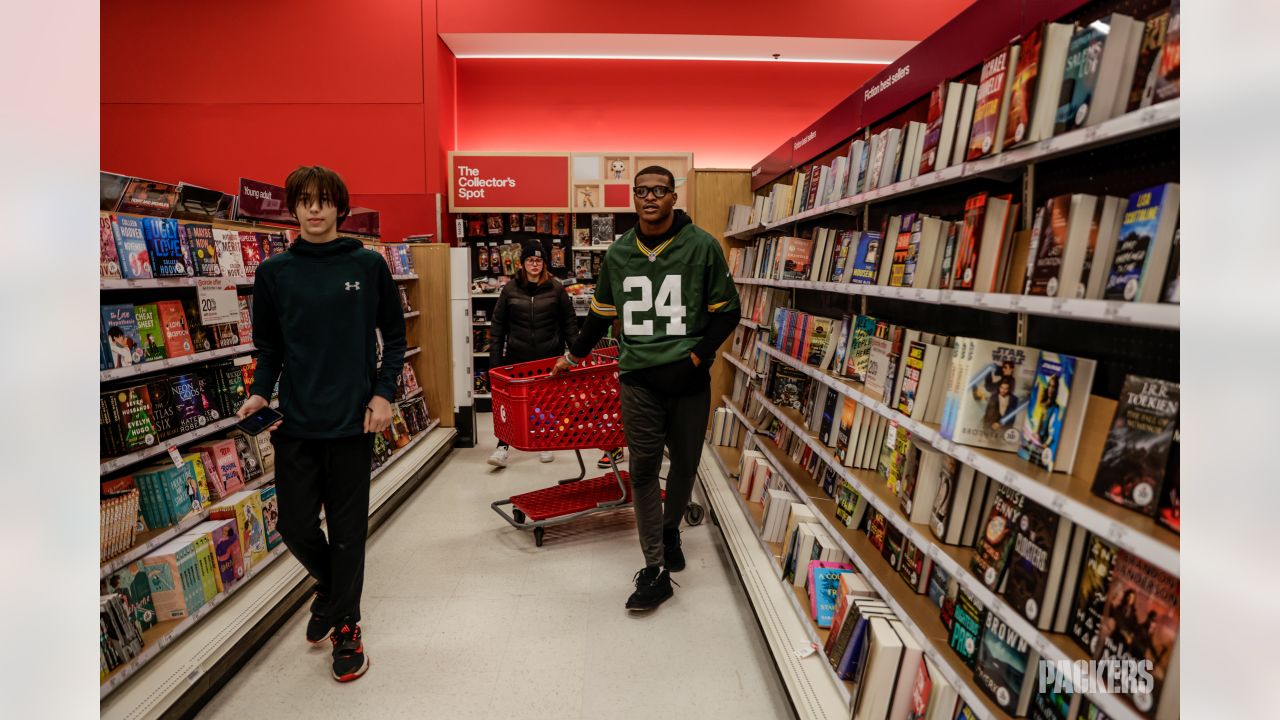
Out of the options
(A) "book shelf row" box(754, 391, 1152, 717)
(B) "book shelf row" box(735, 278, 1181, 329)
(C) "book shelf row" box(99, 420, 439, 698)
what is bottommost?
(C) "book shelf row" box(99, 420, 439, 698)

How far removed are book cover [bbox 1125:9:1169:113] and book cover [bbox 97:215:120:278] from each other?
2.94 m

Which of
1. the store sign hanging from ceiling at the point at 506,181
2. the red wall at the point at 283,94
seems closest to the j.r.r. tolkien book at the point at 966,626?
the store sign hanging from ceiling at the point at 506,181

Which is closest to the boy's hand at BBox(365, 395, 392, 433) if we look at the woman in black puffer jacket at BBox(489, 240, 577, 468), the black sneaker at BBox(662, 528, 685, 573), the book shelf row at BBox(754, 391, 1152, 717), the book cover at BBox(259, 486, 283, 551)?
the book cover at BBox(259, 486, 283, 551)

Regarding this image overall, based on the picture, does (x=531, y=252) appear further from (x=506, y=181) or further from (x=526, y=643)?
(x=526, y=643)

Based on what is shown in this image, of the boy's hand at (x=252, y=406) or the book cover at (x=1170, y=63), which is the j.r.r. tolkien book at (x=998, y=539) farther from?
the boy's hand at (x=252, y=406)

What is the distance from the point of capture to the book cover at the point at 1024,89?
149cm

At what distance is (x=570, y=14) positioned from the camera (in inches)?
284

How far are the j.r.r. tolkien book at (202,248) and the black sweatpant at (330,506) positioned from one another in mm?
936

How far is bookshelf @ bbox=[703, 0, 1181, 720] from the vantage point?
1215mm

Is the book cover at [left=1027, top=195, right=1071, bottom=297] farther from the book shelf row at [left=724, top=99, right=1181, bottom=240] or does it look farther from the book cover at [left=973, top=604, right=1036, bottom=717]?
the book cover at [left=973, top=604, right=1036, bottom=717]

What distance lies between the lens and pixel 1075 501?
1.25 meters

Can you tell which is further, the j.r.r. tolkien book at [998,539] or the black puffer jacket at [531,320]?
the black puffer jacket at [531,320]
